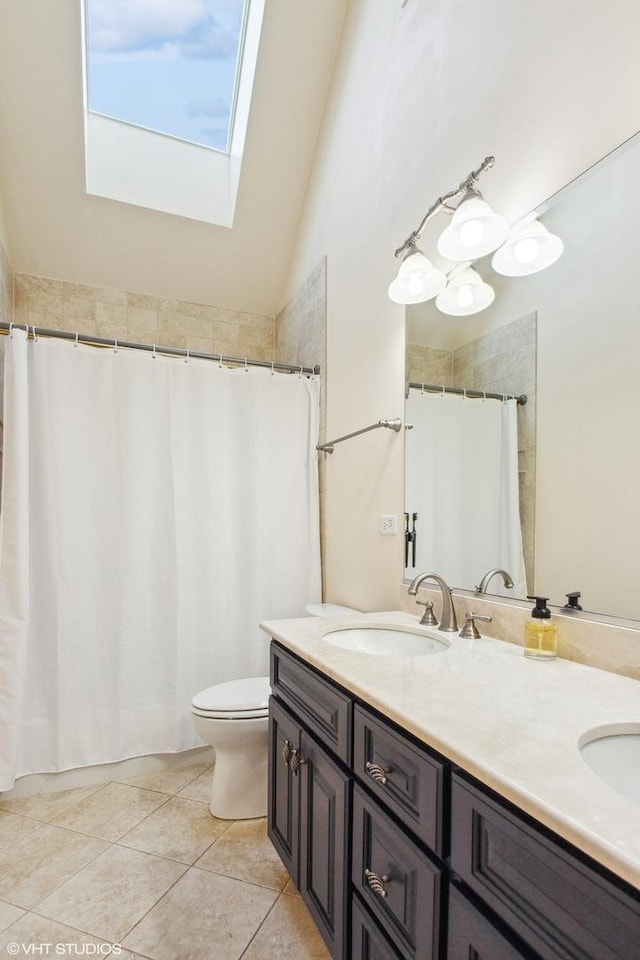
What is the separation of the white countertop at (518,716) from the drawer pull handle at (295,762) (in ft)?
0.93

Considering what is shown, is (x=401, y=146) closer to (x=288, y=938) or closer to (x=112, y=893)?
(x=288, y=938)

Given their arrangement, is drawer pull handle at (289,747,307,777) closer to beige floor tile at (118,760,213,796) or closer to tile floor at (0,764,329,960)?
tile floor at (0,764,329,960)

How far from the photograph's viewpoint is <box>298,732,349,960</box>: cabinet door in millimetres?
1060

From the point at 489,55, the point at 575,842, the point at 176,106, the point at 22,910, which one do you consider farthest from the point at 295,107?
the point at 22,910

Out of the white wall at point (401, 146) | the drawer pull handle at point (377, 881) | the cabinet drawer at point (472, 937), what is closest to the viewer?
the cabinet drawer at point (472, 937)

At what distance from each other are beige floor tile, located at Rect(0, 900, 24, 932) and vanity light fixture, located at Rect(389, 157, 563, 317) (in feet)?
7.17

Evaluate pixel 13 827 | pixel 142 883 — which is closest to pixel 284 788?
pixel 142 883

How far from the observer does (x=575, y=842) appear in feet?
1.72

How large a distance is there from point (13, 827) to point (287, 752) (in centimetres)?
126

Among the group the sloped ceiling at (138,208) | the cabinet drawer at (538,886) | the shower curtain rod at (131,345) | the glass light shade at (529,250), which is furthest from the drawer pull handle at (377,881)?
the sloped ceiling at (138,208)

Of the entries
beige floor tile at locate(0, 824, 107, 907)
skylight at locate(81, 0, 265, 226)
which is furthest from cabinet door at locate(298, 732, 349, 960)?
skylight at locate(81, 0, 265, 226)

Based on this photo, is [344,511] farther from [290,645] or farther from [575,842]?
[575,842]

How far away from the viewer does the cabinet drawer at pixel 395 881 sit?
769 millimetres

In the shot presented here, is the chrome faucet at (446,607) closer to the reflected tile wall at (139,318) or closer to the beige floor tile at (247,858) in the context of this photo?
the beige floor tile at (247,858)
